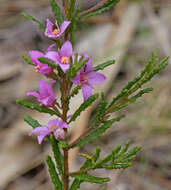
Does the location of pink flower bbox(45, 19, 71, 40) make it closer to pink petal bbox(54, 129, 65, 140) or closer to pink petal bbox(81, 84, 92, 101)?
pink petal bbox(81, 84, 92, 101)

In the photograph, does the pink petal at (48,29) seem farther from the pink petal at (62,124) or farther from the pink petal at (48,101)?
the pink petal at (62,124)

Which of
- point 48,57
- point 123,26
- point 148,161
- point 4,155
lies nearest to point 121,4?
point 123,26

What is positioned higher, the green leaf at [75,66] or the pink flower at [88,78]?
the green leaf at [75,66]

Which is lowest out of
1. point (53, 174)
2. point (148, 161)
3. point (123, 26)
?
point (148, 161)

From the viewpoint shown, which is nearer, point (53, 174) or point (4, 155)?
point (53, 174)

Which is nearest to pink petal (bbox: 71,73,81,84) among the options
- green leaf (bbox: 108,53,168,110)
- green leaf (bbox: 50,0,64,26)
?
green leaf (bbox: 108,53,168,110)

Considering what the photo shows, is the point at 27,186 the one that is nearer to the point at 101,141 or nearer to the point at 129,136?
the point at 101,141

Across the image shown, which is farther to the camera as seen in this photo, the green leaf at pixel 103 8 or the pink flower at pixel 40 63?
the green leaf at pixel 103 8

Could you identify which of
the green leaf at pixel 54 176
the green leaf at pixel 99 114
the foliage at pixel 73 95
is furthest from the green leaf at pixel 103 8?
the green leaf at pixel 54 176
